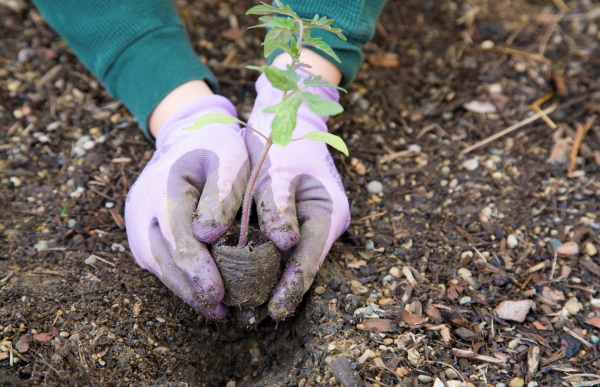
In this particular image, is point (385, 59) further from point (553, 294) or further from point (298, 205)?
point (553, 294)

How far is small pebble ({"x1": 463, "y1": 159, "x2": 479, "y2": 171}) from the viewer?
238 centimetres

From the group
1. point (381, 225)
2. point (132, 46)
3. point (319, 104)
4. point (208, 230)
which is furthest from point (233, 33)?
point (319, 104)

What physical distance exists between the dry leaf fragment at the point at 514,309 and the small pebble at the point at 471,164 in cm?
77

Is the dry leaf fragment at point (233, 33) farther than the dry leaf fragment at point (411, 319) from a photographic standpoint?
Yes

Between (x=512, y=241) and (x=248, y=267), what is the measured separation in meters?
1.29

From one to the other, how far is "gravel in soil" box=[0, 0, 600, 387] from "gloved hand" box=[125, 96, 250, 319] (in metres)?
0.20

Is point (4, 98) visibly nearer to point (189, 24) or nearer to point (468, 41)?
point (189, 24)

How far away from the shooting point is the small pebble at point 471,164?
2.38 meters

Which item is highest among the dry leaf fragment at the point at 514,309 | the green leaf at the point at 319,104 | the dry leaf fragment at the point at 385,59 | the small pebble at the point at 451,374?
the green leaf at the point at 319,104

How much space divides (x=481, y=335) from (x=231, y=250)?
1.06m

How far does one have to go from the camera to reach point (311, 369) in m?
1.65

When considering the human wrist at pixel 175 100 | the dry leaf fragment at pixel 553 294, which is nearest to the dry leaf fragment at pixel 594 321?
the dry leaf fragment at pixel 553 294

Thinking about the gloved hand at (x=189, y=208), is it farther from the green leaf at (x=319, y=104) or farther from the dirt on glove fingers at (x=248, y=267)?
the green leaf at (x=319, y=104)

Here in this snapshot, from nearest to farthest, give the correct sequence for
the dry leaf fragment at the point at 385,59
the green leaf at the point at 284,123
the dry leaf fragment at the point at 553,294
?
the green leaf at the point at 284,123 → the dry leaf fragment at the point at 553,294 → the dry leaf fragment at the point at 385,59
